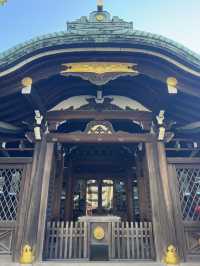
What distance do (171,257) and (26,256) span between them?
308 cm

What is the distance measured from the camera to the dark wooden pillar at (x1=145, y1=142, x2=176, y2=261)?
5.64 m

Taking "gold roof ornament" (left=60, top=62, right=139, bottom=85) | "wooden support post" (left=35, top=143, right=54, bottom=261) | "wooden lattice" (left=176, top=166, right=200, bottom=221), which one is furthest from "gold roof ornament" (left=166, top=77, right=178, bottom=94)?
"wooden support post" (left=35, top=143, right=54, bottom=261)

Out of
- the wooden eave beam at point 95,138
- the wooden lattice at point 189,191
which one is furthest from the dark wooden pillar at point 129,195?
the wooden eave beam at point 95,138

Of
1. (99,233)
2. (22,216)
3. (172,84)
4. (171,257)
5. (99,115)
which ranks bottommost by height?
(171,257)

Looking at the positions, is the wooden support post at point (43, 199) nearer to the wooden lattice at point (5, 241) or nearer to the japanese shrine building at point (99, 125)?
the japanese shrine building at point (99, 125)

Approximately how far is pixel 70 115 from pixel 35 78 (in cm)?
146

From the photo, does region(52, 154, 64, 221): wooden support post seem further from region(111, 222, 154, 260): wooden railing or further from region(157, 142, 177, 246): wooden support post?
region(157, 142, 177, 246): wooden support post

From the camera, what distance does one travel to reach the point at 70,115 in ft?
23.1

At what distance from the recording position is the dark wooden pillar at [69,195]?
30.9 ft

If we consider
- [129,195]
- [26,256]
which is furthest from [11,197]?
[129,195]

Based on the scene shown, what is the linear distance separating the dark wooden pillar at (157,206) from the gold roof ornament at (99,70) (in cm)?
206

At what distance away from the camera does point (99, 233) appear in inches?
235

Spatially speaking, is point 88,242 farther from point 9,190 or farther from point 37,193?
point 9,190

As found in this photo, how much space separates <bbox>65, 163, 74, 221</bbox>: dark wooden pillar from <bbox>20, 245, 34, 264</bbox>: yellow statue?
12.9ft
